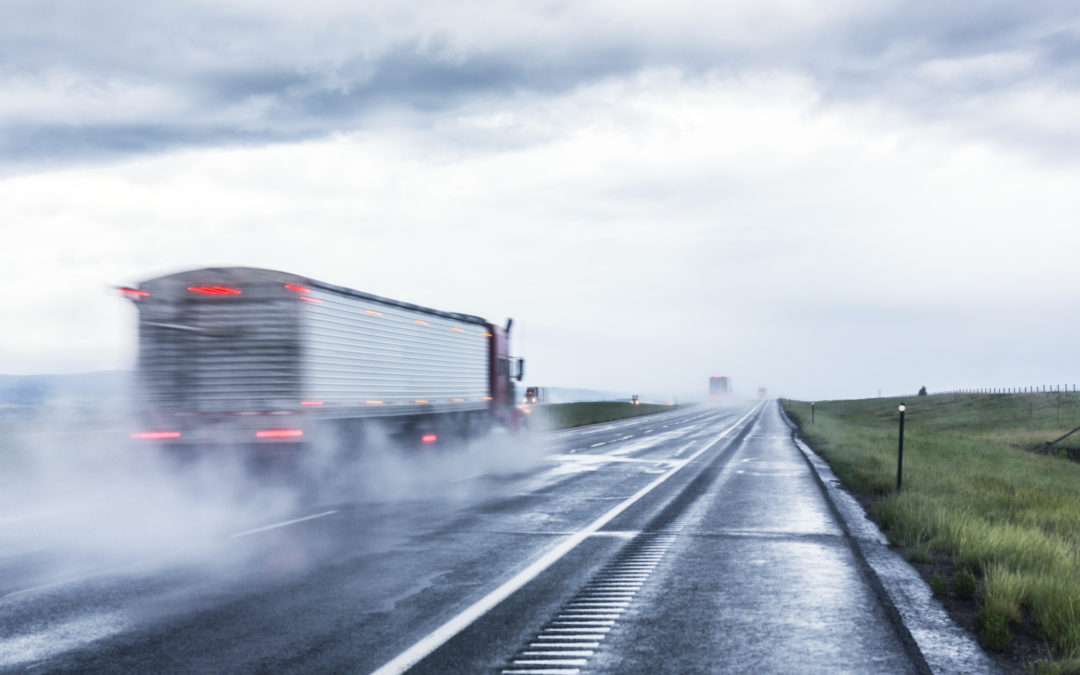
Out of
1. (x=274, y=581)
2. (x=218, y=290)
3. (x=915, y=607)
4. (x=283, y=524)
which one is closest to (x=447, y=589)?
(x=274, y=581)

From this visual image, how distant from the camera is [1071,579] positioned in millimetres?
6645

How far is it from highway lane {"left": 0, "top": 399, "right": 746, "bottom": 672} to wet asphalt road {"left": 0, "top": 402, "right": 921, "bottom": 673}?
27mm

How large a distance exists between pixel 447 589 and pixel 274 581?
1543mm

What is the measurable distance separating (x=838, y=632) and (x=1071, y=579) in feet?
8.14

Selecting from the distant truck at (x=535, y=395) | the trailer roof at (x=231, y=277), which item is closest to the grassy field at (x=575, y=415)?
the distant truck at (x=535, y=395)

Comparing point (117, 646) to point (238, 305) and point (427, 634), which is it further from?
point (238, 305)

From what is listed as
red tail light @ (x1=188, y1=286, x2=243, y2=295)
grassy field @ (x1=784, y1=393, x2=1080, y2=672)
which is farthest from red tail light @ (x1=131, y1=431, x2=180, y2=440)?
grassy field @ (x1=784, y1=393, x2=1080, y2=672)

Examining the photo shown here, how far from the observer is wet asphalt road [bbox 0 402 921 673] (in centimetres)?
506

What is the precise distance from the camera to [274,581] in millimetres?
7055

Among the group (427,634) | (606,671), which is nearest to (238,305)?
(427,634)

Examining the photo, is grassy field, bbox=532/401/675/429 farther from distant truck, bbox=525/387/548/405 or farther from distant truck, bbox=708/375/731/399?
distant truck, bbox=708/375/731/399

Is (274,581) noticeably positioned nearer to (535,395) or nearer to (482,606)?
(482,606)

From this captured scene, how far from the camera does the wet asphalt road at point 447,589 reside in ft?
16.6

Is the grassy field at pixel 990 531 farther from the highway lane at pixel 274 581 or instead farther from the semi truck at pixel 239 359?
the semi truck at pixel 239 359
